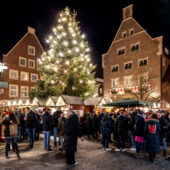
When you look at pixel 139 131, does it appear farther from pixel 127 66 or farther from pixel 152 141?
pixel 127 66

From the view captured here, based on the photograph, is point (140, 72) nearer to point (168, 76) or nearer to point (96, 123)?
point (168, 76)

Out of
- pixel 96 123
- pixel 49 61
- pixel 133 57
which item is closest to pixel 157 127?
pixel 96 123

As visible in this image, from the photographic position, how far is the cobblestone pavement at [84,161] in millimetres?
5988

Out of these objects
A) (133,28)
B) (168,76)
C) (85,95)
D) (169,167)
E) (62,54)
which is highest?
(133,28)

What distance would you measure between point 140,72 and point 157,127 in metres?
18.7

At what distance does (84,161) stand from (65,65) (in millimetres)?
14419

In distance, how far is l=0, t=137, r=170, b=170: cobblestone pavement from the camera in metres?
5.99

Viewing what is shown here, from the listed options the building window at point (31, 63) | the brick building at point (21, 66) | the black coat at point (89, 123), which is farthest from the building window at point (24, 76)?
the black coat at point (89, 123)

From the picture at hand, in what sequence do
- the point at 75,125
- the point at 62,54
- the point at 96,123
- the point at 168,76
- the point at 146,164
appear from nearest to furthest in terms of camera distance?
the point at 75,125, the point at 146,164, the point at 96,123, the point at 62,54, the point at 168,76

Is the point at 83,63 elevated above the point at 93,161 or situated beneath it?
elevated above

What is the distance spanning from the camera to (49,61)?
19.8m

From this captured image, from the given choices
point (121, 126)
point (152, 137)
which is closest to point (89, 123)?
point (121, 126)

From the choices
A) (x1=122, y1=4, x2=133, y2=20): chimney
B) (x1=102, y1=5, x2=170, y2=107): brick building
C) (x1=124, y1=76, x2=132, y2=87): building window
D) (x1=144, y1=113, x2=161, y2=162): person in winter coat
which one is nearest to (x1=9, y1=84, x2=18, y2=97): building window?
(x1=102, y1=5, x2=170, y2=107): brick building

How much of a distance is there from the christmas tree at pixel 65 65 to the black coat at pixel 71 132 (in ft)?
43.5
